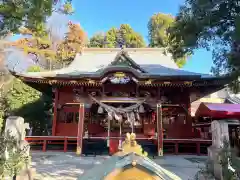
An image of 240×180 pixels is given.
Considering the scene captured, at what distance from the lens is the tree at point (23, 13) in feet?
19.1

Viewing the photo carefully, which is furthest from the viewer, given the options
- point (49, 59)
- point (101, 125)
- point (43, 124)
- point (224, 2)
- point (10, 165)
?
point (49, 59)

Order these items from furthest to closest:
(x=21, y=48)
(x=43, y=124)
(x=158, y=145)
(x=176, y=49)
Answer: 1. (x=21, y=48)
2. (x=43, y=124)
3. (x=158, y=145)
4. (x=176, y=49)

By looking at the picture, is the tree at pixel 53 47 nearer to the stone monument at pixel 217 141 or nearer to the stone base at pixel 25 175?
the stone base at pixel 25 175

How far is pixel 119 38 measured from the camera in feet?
133

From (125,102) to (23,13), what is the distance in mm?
7114

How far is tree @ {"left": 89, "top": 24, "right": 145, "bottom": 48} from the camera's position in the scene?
40.3 metres

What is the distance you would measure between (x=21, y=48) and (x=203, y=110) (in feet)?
78.6

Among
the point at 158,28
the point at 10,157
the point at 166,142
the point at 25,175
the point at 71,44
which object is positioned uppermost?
the point at 158,28

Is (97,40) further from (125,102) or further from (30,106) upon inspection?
(125,102)

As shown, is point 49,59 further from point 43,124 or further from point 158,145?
point 158,145

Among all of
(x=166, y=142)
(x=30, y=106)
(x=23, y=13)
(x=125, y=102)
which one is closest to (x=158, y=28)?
(x=30, y=106)

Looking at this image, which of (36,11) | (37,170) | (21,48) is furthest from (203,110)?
(21,48)

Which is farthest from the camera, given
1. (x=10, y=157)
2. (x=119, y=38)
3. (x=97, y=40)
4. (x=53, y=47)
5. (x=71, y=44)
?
(x=97, y=40)

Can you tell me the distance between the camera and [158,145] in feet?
35.0
